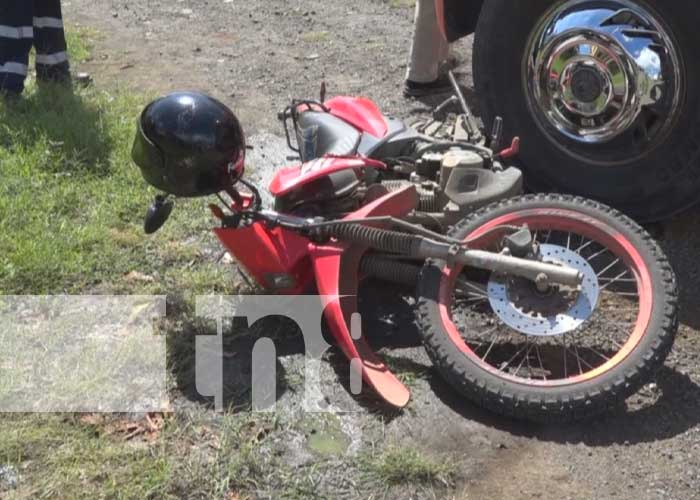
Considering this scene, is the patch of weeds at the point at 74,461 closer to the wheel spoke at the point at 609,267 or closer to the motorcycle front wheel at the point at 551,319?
the motorcycle front wheel at the point at 551,319

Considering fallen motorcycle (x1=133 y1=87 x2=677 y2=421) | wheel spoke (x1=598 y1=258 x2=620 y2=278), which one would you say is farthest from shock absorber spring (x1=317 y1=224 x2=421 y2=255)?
wheel spoke (x1=598 y1=258 x2=620 y2=278)

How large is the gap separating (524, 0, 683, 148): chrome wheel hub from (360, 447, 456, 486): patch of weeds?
1743 millimetres

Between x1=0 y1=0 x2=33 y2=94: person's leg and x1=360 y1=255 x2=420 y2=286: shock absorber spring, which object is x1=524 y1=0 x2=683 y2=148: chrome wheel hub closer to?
x1=360 y1=255 x2=420 y2=286: shock absorber spring

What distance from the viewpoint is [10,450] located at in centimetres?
304

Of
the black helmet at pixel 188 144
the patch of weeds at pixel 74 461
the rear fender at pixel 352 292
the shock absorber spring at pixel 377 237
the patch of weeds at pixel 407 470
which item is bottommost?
the patch of weeds at pixel 74 461

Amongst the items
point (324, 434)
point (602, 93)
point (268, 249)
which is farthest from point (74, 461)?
point (602, 93)

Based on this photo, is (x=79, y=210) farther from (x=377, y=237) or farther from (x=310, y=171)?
(x=377, y=237)

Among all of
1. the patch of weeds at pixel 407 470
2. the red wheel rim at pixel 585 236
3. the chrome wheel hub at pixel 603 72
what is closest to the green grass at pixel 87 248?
the patch of weeds at pixel 407 470

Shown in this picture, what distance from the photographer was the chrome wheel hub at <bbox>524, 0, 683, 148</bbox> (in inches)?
150

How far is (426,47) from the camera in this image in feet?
19.5

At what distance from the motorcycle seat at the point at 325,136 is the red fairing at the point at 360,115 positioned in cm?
4

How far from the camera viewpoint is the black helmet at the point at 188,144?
3.41 meters

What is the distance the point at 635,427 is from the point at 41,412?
6.50 ft

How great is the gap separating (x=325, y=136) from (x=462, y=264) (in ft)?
3.14
